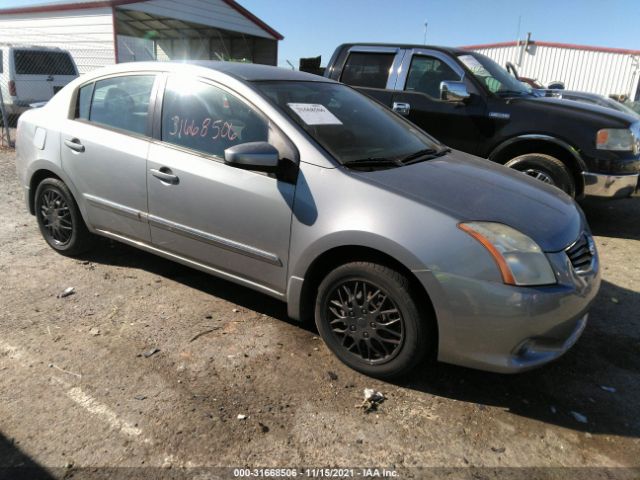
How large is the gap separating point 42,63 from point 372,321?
40.3ft

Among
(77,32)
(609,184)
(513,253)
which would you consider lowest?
(609,184)

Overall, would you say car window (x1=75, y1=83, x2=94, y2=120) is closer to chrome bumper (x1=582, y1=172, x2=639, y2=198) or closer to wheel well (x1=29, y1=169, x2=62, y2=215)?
wheel well (x1=29, y1=169, x2=62, y2=215)

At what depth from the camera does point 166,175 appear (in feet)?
10.7

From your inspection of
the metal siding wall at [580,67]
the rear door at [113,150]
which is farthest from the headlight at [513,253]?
the metal siding wall at [580,67]

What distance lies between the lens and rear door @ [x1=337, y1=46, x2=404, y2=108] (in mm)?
6203

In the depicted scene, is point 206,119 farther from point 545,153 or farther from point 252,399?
point 545,153

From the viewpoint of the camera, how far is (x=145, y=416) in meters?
2.43

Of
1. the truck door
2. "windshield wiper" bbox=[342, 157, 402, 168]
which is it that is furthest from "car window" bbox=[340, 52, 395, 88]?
"windshield wiper" bbox=[342, 157, 402, 168]

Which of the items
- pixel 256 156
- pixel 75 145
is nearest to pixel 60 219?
pixel 75 145

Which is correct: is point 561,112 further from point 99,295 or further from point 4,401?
point 4,401

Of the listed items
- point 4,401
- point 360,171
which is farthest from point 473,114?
point 4,401

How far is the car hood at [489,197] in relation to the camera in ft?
8.37

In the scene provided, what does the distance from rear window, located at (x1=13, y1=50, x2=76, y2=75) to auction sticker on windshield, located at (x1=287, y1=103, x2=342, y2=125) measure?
10965 millimetres

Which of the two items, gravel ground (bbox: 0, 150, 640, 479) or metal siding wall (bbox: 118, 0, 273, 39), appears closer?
gravel ground (bbox: 0, 150, 640, 479)
